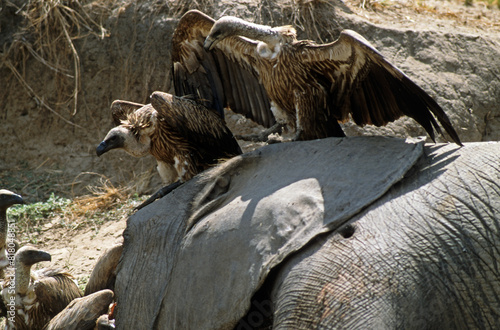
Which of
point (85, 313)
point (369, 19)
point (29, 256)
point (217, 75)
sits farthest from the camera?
point (369, 19)

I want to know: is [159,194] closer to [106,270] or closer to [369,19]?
[106,270]

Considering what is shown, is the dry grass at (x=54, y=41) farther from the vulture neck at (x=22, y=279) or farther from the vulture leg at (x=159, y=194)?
the vulture leg at (x=159, y=194)

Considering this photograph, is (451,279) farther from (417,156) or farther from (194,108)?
(194,108)

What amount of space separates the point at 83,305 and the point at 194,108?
5.07ft

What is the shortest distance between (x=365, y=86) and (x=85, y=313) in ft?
7.63

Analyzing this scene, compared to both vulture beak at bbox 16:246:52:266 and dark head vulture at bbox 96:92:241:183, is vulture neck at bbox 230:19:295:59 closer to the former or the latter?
dark head vulture at bbox 96:92:241:183

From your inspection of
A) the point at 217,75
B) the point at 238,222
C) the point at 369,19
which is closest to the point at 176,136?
the point at 217,75

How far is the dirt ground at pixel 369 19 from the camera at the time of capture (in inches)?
241

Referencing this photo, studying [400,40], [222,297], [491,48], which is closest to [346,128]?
[400,40]

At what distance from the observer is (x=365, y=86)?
3.97m

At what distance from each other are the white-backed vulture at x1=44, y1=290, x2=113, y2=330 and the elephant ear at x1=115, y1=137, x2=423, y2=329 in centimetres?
33

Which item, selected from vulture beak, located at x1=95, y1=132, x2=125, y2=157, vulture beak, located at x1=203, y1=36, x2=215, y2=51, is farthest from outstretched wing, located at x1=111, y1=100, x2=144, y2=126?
vulture beak, located at x1=203, y1=36, x2=215, y2=51

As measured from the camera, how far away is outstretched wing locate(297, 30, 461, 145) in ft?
11.7

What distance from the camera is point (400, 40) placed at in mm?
7645
